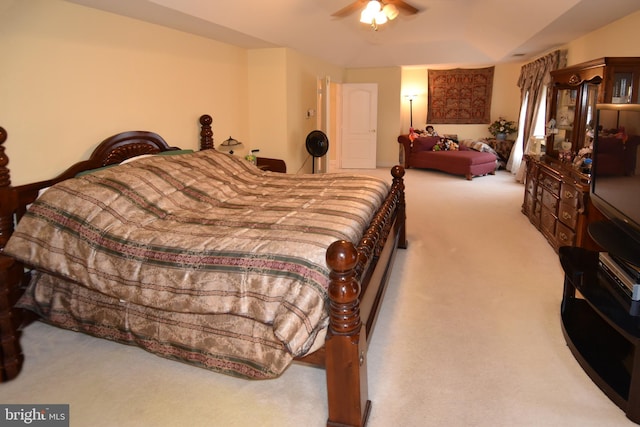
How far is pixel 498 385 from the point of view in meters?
2.26

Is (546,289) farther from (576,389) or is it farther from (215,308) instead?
→ (215,308)

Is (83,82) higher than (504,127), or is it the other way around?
(83,82)

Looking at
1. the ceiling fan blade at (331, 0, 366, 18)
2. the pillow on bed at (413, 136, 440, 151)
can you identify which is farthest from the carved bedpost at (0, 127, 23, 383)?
the pillow on bed at (413, 136, 440, 151)

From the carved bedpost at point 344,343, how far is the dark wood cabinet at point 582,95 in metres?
A: 3.23

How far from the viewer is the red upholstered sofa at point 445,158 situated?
8117 millimetres

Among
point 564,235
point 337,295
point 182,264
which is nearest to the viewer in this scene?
point 337,295

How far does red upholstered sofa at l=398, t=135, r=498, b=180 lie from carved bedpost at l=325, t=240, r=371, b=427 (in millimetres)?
Result: 6780

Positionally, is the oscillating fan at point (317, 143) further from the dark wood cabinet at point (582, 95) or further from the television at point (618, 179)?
the television at point (618, 179)

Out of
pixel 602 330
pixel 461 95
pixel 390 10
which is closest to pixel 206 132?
pixel 390 10

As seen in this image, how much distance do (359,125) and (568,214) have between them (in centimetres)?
569

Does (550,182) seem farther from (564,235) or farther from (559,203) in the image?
(564,235)
